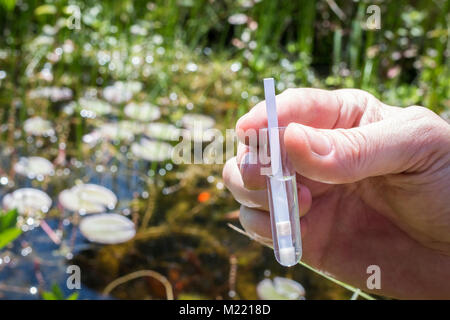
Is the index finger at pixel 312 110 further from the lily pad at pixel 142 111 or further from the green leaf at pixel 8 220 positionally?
the lily pad at pixel 142 111

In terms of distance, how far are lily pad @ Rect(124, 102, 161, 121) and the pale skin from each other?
771 millimetres

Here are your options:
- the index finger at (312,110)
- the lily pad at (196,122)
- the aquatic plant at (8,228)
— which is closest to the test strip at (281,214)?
the index finger at (312,110)

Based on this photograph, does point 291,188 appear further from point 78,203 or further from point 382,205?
point 78,203

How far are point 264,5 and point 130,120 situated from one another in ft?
2.51

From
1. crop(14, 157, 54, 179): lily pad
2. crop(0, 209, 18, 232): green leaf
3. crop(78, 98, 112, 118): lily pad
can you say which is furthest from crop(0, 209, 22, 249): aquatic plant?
crop(78, 98, 112, 118): lily pad

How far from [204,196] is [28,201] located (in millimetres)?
400

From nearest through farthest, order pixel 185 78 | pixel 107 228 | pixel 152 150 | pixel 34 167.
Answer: pixel 107 228
pixel 34 167
pixel 152 150
pixel 185 78

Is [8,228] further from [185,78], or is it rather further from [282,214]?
[185,78]

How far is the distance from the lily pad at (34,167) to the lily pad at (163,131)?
11.2 inches

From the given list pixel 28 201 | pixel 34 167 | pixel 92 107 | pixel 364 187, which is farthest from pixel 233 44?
pixel 364 187

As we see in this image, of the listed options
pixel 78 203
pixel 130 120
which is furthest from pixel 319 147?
pixel 130 120

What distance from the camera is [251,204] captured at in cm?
78

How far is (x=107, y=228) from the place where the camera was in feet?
3.76

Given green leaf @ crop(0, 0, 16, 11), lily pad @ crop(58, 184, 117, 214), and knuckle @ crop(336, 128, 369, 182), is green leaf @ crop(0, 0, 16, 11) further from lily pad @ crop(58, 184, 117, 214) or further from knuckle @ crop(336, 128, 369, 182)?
knuckle @ crop(336, 128, 369, 182)
